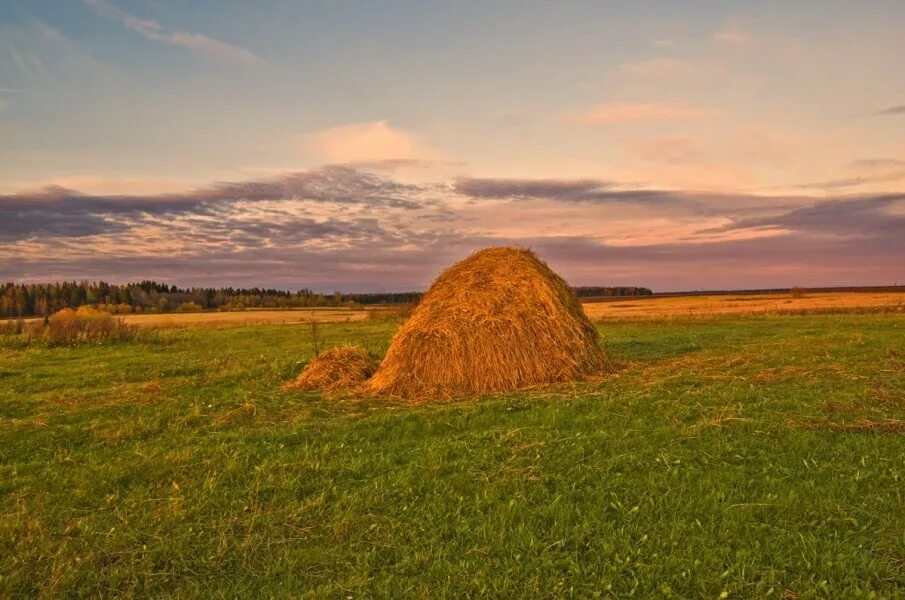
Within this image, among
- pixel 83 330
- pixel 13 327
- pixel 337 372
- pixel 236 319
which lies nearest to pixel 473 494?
pixel 337 372

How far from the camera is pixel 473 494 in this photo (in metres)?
7.80

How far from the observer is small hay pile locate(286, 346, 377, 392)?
16.1 metres

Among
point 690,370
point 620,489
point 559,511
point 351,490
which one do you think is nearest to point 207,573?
point 351,490

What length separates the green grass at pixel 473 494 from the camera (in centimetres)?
593

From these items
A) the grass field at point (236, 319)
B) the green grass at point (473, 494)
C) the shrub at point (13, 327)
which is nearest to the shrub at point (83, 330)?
the shrub at point (13, 327)

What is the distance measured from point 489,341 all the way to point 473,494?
748 centimetres

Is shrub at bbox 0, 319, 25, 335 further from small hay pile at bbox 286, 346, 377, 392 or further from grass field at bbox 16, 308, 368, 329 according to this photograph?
small hay pile at bbox 286, 346, 377, 392

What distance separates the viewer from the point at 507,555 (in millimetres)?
6254

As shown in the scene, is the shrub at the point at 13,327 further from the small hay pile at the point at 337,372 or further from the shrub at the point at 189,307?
the shrub at the point at 189,307

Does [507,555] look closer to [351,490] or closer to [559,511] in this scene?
[559,511]

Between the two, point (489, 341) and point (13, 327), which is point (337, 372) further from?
point (13, 327)

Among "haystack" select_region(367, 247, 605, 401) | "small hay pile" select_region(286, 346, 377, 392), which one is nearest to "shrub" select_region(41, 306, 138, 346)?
"small hay pile" select_region(286, 346, 377, 392)

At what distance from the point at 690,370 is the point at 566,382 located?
381cm

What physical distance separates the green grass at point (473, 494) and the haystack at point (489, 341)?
4.45ft
